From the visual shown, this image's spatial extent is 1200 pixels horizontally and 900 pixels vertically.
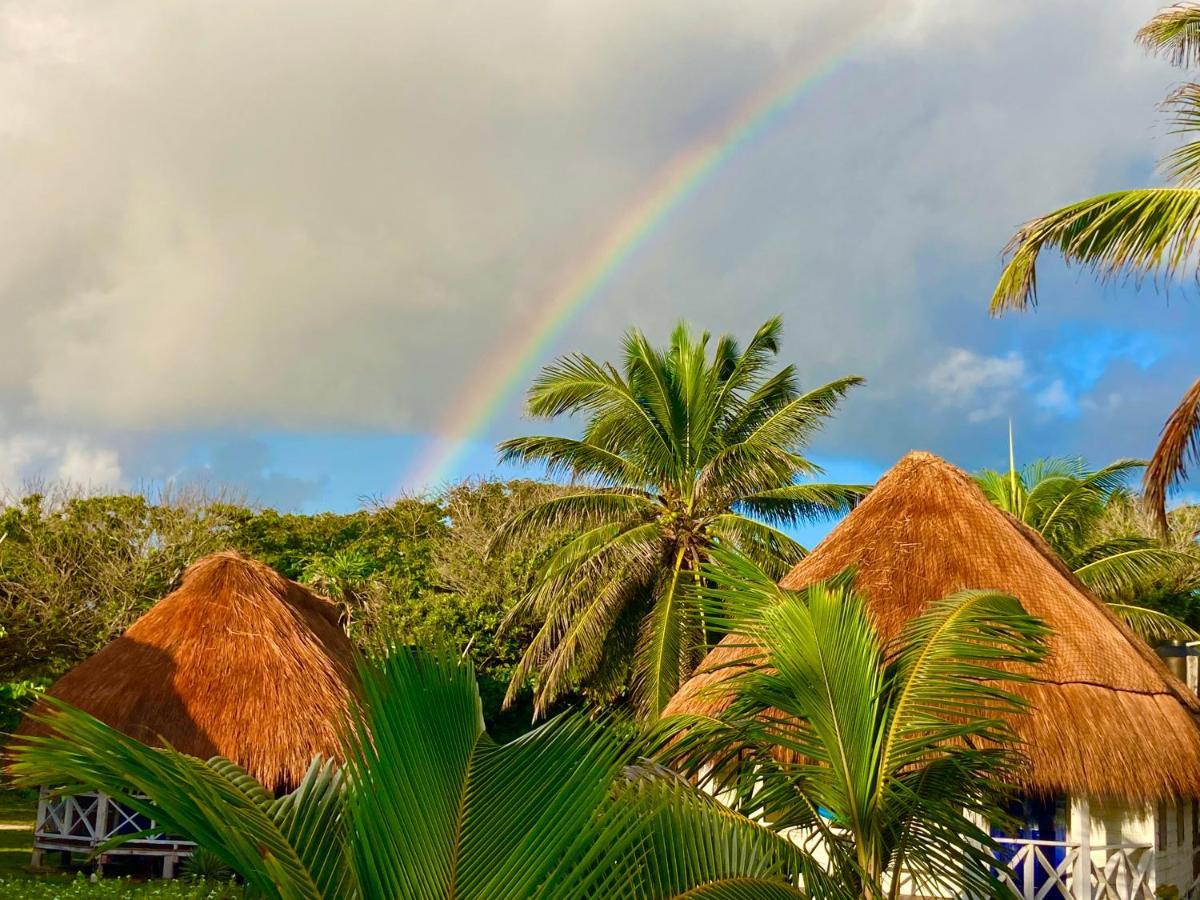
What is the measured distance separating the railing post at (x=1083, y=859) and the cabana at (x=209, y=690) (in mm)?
7417

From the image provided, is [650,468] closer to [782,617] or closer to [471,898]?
[782,617]

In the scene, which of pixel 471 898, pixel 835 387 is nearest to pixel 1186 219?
pixel 471 898

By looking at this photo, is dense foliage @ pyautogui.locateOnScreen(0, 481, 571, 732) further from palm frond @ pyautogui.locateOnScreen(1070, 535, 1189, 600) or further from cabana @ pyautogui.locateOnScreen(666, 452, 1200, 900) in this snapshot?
palm frond @ pyautogui.locateOnScreen(1070, 535, 1189, 600)

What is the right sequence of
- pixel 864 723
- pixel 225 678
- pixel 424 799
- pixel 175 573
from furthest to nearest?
pixel 175 573 → pixel 225 678 → pixel 864 723 → pixel 424 799

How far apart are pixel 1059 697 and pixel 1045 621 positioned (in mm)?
955

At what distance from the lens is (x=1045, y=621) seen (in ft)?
35.8

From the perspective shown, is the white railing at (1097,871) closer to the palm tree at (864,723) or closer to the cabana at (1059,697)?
the cabana at (1059,697)

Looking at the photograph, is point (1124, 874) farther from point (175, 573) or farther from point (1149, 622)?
point (175, 573)

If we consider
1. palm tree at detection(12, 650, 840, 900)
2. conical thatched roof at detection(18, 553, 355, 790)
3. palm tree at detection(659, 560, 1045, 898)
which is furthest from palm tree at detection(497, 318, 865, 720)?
palm tree at detection(12, 650, 840, 900)

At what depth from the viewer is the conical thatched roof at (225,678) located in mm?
13281

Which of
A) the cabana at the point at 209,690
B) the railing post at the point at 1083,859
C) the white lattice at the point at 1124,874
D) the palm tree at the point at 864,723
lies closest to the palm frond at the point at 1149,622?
the white lattice at the point at 1124,874

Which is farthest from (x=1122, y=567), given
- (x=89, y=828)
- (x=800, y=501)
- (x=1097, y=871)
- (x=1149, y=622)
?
(x=89, y=828)

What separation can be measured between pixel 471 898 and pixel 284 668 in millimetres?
11923

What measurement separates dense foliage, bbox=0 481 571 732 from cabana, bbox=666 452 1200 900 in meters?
8.60
